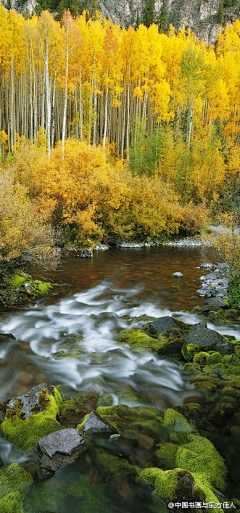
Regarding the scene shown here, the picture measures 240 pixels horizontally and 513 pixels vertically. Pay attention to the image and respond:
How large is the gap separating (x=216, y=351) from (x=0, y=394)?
4.31m

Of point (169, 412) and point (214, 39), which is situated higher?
point (214, 39)

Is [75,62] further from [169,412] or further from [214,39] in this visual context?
[214,39]

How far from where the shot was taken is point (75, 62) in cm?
3183

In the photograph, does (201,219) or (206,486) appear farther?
(201,219)

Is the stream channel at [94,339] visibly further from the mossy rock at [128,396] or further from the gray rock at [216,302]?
the gray rock at [216,302]

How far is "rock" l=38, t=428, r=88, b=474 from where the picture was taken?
12.4 feet

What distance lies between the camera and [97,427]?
14.2 feet

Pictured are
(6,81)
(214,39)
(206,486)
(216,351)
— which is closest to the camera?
(206,486)

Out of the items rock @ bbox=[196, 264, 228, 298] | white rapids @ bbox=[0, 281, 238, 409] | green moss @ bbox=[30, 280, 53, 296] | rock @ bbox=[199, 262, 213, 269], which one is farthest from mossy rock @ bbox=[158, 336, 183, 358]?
rock @ bbox=[199, 262, 213, 269]

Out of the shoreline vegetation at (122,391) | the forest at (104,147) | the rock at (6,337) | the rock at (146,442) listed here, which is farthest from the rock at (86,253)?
the rock at (146,442)

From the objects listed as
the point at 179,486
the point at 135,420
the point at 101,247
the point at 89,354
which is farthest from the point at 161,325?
the point at 101,247

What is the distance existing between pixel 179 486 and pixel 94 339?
177 inches

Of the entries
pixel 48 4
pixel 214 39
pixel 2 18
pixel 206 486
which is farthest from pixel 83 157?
pixel 214 39

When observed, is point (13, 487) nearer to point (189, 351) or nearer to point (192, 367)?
point (192, 367)
